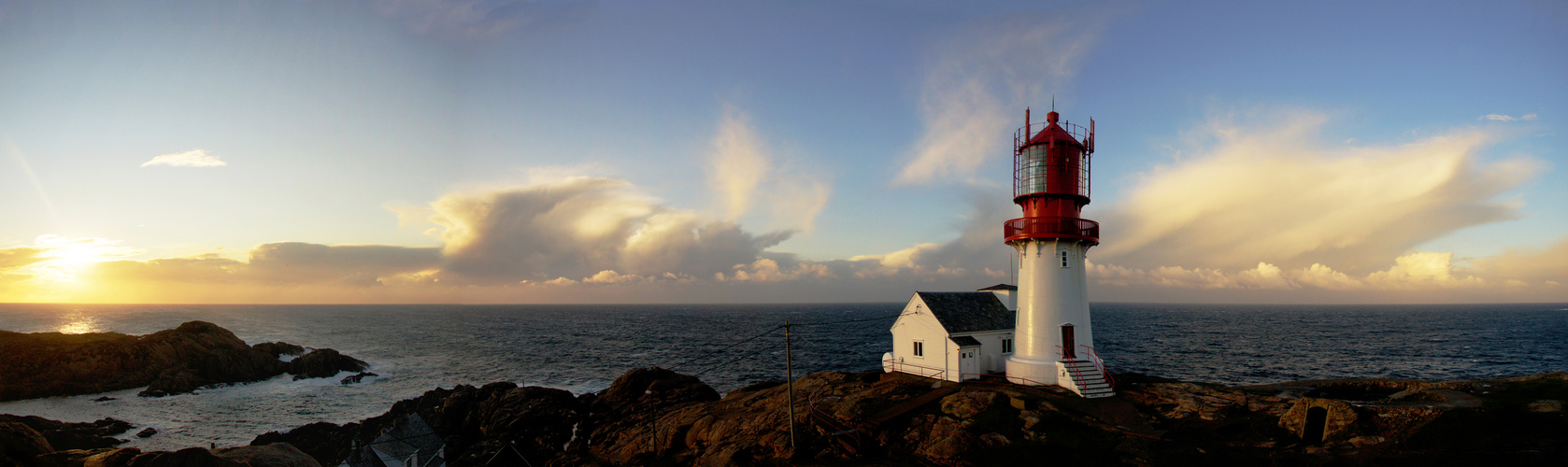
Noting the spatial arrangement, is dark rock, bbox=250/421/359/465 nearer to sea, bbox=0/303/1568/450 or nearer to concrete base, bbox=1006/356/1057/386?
sea, bbox=0/303/1568/450

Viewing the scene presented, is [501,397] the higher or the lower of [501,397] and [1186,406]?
the lower

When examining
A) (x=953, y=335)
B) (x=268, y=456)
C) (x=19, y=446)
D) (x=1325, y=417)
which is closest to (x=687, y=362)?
(x=953, y=335)

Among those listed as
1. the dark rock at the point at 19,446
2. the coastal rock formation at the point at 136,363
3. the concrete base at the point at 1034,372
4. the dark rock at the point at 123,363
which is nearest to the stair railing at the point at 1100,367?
the concrete base at the point at 1034,372

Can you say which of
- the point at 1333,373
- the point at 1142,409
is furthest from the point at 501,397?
the point at 1333,373

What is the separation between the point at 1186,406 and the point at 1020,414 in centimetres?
768

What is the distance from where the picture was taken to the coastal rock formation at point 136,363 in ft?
160

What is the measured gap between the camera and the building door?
29.0 meters

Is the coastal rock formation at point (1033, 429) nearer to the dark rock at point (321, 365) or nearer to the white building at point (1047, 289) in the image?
the white building at point (1047, 289)

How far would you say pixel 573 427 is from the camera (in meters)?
36.1

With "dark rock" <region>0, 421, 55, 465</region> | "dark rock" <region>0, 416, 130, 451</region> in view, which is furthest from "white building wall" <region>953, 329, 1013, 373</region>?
"dark rock" <region>0, 416, 130, 451</region>

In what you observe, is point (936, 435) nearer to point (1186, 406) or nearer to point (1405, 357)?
point (1186, 406)

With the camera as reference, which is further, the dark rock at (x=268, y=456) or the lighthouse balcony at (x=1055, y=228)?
the lighthouse balcony at (x=1055, y=228)

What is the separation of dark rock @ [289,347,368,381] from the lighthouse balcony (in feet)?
205

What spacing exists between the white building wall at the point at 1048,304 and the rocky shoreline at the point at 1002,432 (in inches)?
48.4
